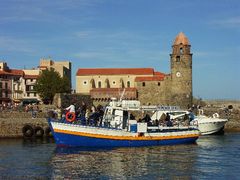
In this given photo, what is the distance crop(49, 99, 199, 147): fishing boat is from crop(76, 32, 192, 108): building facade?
24529 mm

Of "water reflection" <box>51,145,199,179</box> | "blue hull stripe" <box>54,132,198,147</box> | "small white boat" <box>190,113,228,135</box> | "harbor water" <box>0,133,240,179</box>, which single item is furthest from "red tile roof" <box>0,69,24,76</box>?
"water reflection" <box>51,145,199,179</box>

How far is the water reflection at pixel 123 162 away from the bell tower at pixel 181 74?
43582 millimetres

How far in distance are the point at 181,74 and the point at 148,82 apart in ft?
37.6

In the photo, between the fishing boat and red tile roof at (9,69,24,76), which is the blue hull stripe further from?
red tile roof at (9,69,24,76)

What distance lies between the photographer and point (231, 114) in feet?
228

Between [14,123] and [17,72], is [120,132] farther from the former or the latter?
[17,72]

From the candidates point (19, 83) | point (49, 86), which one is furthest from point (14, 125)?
point (19, 83)

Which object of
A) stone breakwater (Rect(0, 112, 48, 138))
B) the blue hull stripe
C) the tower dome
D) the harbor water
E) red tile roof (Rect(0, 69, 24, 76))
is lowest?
the harbor water

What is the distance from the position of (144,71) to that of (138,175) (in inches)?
3171

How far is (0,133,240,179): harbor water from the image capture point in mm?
27000

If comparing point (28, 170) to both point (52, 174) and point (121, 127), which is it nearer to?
point (52, 174)

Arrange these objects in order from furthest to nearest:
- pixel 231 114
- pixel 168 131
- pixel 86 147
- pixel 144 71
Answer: pixel 144 71, pixel 231 114, pixel 168 131, pixel 86 147

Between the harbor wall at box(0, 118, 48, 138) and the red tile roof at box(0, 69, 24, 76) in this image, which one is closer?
the harbor wall at box(0, 118, 48, 138)

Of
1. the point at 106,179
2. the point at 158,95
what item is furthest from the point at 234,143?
the point at 158,95
